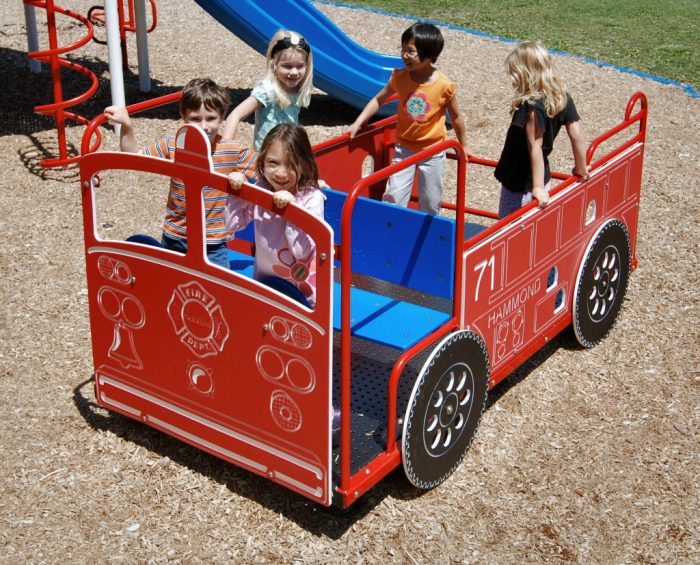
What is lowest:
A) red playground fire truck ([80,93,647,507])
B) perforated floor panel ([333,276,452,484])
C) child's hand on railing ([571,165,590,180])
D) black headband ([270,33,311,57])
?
perforated floor panel ([333,276,452,484])

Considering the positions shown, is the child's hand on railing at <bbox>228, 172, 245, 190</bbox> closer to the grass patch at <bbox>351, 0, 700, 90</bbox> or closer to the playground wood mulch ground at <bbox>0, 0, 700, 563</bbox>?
the playground wood mulch ground at <bbox>0, 0, 700, 563</bbox>

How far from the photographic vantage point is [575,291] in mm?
4934

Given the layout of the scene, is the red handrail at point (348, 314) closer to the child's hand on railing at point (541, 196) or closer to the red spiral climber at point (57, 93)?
the child's hand on railing at point (541, 196)

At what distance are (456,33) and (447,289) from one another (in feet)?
26.6

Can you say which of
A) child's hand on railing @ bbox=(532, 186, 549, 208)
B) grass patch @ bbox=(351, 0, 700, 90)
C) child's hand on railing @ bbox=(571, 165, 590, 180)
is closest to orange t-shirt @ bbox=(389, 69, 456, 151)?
child's hand on railing @ bbox=(571, 165, 590, 180)

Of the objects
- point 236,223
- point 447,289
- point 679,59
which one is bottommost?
point 679,59

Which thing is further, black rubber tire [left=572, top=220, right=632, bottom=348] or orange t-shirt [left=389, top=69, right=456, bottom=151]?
orange t-shirt [left=389, top=69, right=456, bottom=151]

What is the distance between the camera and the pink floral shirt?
149 inches

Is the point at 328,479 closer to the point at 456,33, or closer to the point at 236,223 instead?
the point at 236,223

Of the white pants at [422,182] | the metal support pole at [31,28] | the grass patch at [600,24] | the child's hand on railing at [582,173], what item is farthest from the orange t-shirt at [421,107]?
the grass patch at [600,24]

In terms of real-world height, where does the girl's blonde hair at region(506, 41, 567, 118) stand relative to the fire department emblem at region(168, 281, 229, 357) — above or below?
above

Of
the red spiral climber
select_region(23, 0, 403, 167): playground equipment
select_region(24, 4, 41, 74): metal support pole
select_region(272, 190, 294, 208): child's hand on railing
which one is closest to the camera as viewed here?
select_region(272, 190, 294, 208): child's hand on railing

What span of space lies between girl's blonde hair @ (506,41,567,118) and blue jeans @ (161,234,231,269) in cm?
152

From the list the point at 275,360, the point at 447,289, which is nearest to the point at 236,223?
the point at 275,360
